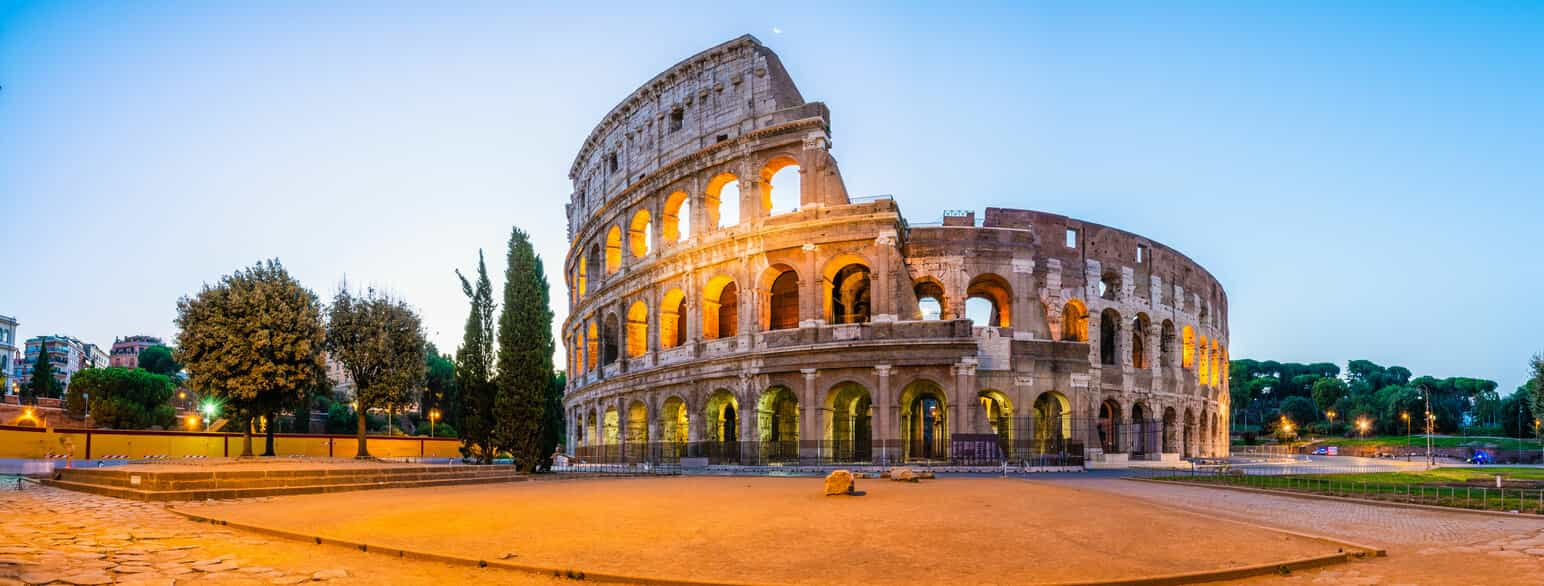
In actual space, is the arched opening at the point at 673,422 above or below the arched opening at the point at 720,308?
below

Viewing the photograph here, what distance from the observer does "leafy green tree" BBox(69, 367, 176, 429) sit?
70.9 metres

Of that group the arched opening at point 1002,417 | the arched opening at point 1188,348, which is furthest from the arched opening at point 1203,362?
the arched opening at point 1002,417

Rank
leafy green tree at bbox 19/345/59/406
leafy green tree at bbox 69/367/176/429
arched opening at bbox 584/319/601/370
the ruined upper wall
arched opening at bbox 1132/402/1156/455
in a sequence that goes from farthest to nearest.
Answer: leafy green tree at bbox 19/345/59/406 < leafy green tree at bbox 69/367/176/429 < arched opening at bbox 584/319/601/370 < arched opening at bbox 1132/402/1156/455 < the ruined upper wall

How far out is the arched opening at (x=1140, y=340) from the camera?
42.4 metres

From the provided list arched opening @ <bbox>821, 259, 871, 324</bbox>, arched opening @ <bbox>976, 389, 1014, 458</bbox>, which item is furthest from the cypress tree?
arched opening @ <bbox>976, 389, 1014, 458</bbox>

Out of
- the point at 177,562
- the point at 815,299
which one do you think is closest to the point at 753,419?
the point at 815,299

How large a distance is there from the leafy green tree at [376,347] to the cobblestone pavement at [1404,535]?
2381 cm

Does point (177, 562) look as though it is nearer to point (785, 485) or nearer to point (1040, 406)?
point (785, 485)

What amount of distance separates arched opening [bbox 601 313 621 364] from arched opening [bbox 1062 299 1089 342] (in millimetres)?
20481

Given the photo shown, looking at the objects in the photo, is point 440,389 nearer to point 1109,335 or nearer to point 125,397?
point 125,397

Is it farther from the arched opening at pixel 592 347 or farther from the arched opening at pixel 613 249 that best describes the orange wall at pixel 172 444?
the arched opening at pixel 613 249

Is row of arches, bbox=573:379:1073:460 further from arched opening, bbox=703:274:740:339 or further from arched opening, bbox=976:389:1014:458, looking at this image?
arched opening, bbox=703:274:740:339

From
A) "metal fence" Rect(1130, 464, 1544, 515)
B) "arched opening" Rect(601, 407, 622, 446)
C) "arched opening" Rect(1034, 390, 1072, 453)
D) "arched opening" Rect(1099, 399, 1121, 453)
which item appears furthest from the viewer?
"arched opening" Rect(601, 407, 622, 446)

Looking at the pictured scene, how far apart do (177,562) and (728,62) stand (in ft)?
102
